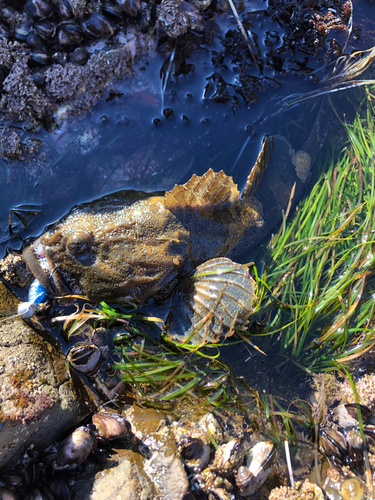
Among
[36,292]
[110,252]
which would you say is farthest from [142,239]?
[36,292]

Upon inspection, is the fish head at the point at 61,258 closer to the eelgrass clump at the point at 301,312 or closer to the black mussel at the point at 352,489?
the eelgrass clump at the point at 301,312

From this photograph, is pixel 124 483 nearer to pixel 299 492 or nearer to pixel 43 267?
pixel 299 492

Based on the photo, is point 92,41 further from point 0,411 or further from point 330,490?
point 330,490

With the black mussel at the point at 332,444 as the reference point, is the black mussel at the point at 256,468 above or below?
above

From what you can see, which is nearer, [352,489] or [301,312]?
[352,489]

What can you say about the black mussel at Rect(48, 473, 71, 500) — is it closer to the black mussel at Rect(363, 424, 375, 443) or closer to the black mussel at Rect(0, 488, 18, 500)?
the black mussel at Rect(0, 488, 18, 500)

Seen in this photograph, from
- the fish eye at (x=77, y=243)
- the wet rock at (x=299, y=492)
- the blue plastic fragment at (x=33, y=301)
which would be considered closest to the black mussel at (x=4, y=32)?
the fish eye at (x=77, y=243)

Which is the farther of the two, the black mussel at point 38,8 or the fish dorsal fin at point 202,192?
the black mussel at point 38,8
